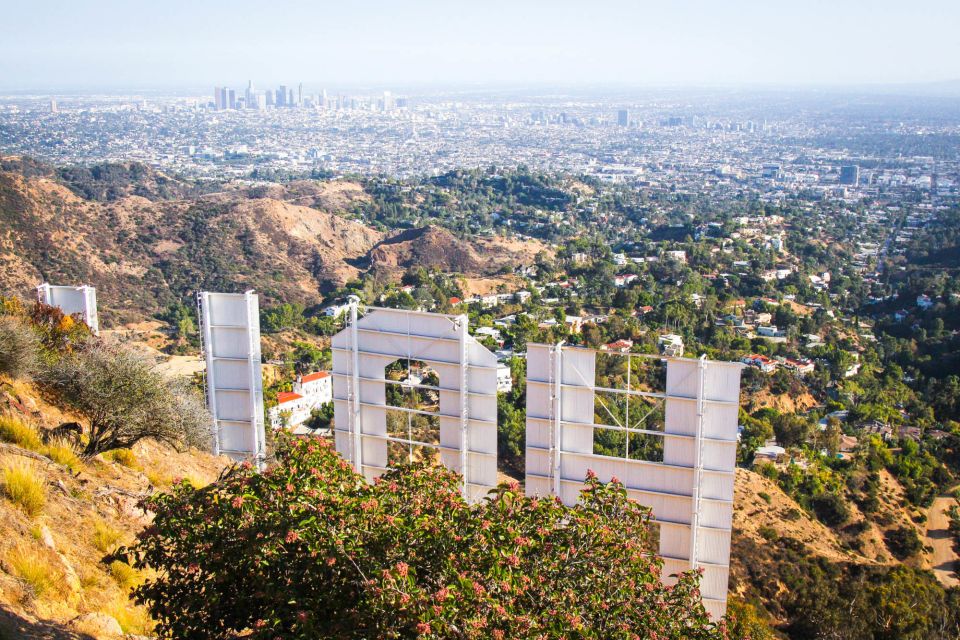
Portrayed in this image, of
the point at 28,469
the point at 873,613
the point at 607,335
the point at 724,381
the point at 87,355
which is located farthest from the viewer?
the point at 607,335

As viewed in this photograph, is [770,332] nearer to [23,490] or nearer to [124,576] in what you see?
[124,576]

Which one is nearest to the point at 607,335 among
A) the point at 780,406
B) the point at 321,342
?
the point at 780,406

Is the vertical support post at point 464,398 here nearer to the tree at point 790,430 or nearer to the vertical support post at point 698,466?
the vertical support post at point 698,466

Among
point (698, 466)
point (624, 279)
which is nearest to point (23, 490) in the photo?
point (698, 466)

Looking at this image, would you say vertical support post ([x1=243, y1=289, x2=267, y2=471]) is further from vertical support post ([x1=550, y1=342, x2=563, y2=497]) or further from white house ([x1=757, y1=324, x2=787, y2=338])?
white house ([x1=757, y1=324, x2=787, y2=338])

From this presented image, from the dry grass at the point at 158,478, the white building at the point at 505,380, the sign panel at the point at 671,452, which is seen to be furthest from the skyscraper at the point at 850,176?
the dry grass at the point at 158,478

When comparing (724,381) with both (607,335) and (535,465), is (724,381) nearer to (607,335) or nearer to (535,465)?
(535,465)
